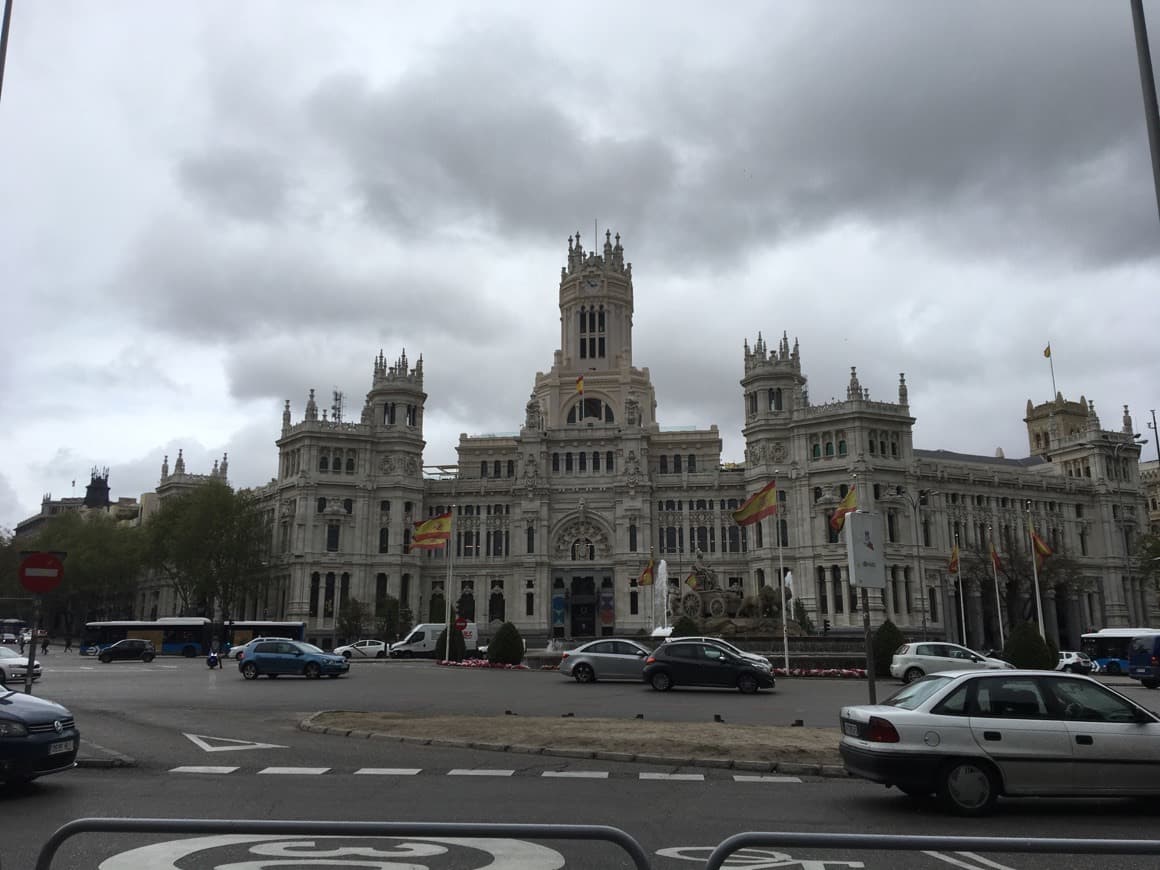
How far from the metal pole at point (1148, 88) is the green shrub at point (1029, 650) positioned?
29.4 m

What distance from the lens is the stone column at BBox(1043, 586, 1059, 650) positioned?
83.7 meters

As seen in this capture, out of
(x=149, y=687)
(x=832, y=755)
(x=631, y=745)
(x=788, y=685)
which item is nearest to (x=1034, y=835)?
(x=832, y=755)

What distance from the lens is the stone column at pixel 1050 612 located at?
275 ft

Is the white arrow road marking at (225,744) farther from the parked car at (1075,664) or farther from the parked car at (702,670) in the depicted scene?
the parked car at (1075,664)

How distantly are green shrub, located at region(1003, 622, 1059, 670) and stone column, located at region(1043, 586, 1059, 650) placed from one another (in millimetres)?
52069

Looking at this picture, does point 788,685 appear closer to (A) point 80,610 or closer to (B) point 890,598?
(B) point 890,598

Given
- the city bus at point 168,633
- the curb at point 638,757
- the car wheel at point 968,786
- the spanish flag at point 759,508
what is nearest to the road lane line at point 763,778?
the curb at point 638,757

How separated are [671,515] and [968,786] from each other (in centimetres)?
7568

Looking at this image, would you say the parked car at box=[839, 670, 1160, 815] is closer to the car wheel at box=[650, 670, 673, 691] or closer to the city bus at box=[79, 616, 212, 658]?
the car wheel at box=[650, 670, 673, 691]

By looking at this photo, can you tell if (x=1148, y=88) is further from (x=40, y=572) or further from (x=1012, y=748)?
(x=40, y=572)

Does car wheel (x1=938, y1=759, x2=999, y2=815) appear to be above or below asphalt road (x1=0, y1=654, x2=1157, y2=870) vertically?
above

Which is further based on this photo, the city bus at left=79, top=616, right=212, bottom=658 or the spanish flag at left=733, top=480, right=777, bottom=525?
the city bus at left=79, top=616, right=212, bottom=658

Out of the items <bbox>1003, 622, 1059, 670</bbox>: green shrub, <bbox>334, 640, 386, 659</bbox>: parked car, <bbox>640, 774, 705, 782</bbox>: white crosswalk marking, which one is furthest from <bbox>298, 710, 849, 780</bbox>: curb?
<bbox>334, 640, 386, 659</bbox>: parked car

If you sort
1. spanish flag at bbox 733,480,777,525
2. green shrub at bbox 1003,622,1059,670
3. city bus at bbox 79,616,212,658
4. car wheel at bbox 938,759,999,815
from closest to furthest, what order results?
car wheel at bbox 938,759,999,815 → green shrub at bbox 1003,622,1059,670 → spanish flag at bbox 733,480,777,525 → city bus at bbox 79,616,212,658
